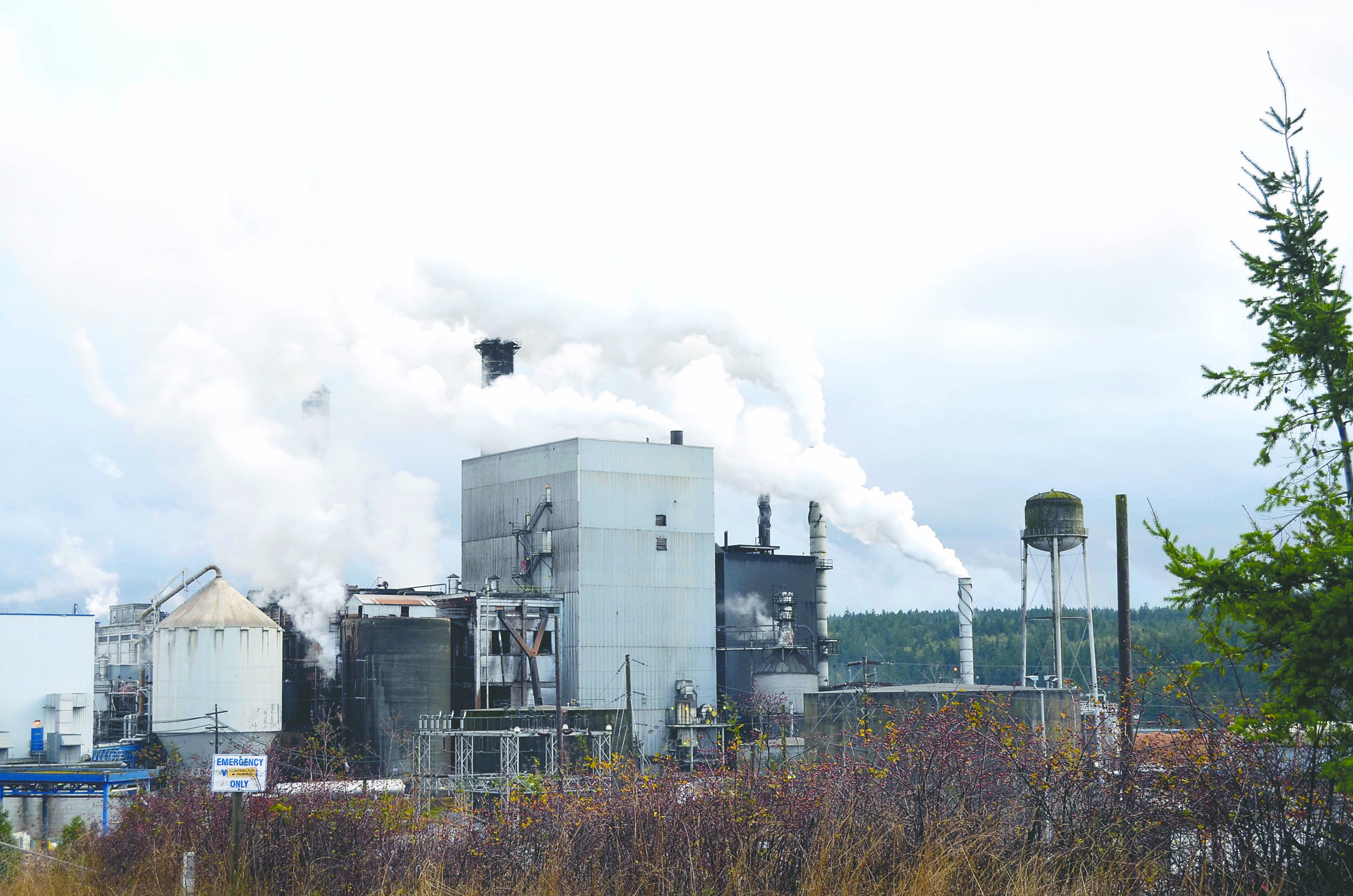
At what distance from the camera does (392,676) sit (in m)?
56.4

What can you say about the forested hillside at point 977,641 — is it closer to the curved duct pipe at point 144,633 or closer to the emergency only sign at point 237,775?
the curved duct pipe at point 144,633

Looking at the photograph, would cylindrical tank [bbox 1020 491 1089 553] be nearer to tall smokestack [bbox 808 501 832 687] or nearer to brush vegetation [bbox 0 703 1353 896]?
tall smokestack [bbox 808 501 832 687]

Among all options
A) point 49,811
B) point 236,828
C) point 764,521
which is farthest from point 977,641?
point 236,828

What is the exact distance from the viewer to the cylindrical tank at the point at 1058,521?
193 ft

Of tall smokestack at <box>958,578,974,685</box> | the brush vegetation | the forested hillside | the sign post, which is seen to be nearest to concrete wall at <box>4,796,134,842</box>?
the brush vegetation

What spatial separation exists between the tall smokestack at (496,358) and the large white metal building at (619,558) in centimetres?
422

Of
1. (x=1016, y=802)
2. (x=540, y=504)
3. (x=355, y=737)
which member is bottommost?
(x=355, y=737)

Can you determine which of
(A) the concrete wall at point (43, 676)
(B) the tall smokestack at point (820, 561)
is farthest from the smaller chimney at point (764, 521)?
(A) the concrete wall at point (43, 676)

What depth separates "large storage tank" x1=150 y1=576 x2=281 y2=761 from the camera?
54.3 meters

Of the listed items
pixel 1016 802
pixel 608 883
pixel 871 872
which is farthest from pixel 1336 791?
pixel 608 883

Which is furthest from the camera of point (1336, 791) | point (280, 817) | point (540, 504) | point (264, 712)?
point (540, 504)

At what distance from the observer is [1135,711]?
15.4 meters

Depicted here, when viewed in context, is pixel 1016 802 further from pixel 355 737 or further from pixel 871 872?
pixel 355 737

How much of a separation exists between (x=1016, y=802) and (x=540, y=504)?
4859 centimetres
